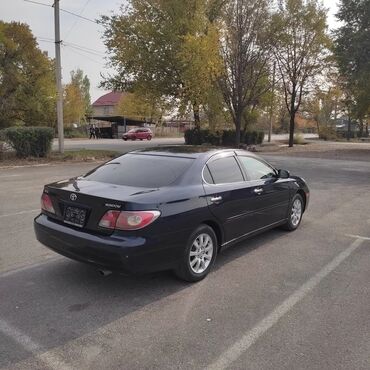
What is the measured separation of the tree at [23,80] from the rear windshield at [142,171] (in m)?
27.7

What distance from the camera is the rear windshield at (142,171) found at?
469 centimetres

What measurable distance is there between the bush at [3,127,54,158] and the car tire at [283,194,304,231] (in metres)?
12.9

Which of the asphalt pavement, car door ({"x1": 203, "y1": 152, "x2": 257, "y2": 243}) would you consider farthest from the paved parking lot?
the asphalt pavement

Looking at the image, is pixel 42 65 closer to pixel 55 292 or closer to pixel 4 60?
pixel 4 60

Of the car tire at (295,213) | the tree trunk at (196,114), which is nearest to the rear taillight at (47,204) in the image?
the car tire at (295,213)

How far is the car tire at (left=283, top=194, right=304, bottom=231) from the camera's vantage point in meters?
6.65

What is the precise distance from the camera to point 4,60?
31.9 meters

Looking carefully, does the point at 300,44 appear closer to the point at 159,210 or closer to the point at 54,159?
the point at 54,159

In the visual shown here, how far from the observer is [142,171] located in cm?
493

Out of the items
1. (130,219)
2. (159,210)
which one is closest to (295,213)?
(159,210)

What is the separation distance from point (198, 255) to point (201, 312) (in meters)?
0.83

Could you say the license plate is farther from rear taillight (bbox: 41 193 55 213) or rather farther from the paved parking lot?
the paved parking lot

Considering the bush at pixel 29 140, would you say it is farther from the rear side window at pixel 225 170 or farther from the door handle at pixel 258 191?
the door handle at pixel 258 191

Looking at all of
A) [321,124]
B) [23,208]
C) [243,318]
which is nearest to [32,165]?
[23,208]
